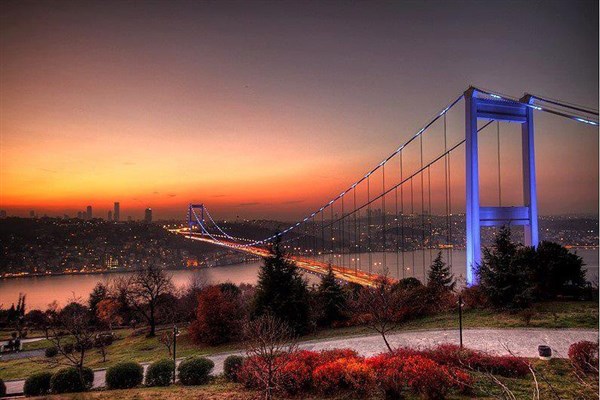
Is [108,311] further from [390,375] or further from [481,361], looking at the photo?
[481,361]

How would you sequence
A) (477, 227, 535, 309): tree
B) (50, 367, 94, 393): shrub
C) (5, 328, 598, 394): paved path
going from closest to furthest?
(5, 328, 598, 394): paved path < (50, 367, 94, 393): shrub < (477, 227, 535, 309): tree

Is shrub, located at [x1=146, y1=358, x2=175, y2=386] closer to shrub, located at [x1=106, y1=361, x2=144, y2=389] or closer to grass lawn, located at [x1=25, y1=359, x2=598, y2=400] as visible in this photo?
shrub, located at [x1=106, y1=361, x2=144, y2=389]

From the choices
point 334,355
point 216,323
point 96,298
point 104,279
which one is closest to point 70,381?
point 216,323

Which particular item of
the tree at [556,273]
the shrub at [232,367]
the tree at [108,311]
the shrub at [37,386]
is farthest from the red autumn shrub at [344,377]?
the tree at [108,311]

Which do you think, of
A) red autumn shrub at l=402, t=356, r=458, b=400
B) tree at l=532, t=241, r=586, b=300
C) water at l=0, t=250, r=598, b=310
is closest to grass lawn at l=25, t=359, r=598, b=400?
red autumn shrub at l=402, t=356, r=458, b=400

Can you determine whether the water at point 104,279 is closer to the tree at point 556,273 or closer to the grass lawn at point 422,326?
the grass lawn at point 422,326

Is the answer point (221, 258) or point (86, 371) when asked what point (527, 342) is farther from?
point (221, 258)
